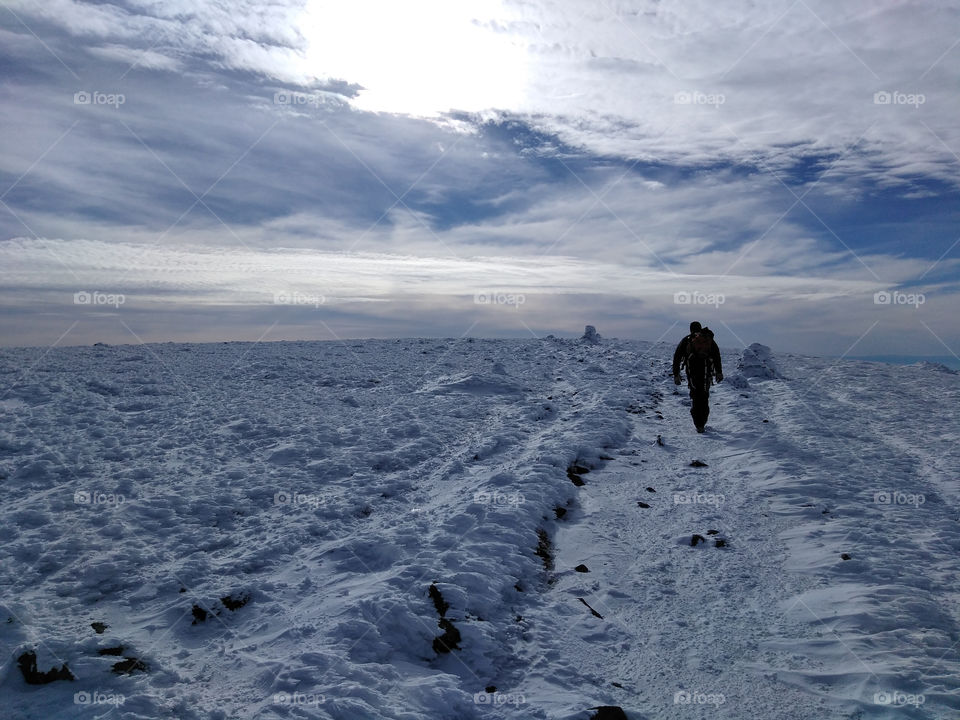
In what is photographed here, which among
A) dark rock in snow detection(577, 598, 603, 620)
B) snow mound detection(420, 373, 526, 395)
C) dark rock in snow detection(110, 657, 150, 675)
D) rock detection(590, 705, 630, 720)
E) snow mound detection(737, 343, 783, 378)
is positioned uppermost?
snow mound detection(737, 343, 783, 378)

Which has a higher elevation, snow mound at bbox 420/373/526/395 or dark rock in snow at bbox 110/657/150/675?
snow mound at bbox 420/373/526/395

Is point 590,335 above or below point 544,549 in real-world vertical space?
above

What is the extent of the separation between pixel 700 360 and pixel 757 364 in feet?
29.3

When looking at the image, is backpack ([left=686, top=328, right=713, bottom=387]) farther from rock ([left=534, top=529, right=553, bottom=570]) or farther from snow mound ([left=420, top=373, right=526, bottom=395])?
rock ([left=534, top=529, right=553, bottom=570])

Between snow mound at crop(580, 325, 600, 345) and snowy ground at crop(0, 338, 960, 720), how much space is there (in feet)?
51.6

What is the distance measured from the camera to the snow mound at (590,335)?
3080cm

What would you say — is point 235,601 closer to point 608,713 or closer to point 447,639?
point 447,639

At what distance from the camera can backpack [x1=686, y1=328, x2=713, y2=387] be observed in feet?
48.0

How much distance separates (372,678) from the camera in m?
5.14

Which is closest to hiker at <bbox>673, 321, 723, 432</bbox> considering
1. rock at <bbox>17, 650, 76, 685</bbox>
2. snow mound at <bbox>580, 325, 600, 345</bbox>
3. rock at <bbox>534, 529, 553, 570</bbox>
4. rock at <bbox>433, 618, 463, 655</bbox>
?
rock at <bbox>534, 529, 553, 570</bbox>

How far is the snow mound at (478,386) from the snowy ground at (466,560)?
99.6 inches

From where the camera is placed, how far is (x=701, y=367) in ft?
48.0

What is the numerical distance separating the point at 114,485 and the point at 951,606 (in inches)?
466

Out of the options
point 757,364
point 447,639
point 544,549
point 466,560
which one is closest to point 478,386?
point 544,549
